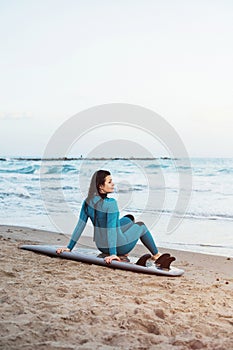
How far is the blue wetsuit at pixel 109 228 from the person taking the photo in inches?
205

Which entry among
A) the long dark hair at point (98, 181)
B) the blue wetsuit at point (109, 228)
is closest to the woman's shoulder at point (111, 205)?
the blue wetsuit at point (109, 228)

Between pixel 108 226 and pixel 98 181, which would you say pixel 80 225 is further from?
pixel 98 181

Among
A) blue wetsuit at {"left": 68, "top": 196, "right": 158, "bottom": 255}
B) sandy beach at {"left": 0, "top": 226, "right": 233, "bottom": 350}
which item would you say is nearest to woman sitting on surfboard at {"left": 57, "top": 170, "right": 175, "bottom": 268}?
blue wetsuit at {"left": 68, "top": 196, "right": 158, "bottom": 255}

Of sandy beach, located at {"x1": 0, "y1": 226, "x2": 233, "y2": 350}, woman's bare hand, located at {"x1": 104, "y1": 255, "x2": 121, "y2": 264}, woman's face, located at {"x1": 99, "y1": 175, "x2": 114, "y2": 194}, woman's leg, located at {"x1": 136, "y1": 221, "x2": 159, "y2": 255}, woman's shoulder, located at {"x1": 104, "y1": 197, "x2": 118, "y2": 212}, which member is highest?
woman's face, located at {"x1": 99, "y1": 175, "x2": 114, "y2": 194}

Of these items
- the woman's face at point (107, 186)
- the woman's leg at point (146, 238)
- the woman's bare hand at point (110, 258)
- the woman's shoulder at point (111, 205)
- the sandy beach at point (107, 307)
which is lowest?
the sandy beach at point (107, 307)

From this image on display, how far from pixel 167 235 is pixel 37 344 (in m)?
5.55

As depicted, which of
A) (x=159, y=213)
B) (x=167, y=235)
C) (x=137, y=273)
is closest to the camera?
(x=137, y=273)

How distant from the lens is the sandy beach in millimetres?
2812

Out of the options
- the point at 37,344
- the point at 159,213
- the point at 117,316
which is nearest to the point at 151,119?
the point at 159,213

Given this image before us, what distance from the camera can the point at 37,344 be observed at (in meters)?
2.65

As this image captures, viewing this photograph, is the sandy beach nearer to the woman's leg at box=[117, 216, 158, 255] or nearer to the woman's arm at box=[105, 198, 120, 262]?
the woman's arm at box=[105, 198, 120, 262]

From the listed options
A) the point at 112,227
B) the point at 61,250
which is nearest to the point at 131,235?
the point at 112,227

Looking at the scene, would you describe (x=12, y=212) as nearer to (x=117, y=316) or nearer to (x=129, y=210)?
(x=129, y=210)

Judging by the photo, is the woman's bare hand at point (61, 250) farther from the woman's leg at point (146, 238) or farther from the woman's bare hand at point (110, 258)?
the woman's leg at point (146, 238)
